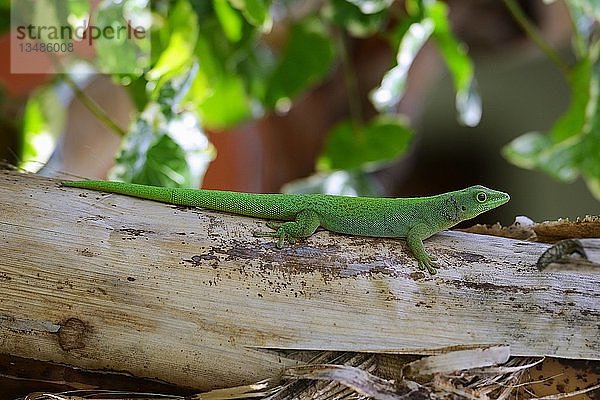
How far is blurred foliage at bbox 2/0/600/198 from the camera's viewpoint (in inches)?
61.4

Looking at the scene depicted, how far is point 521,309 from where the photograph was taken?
107 centimetres

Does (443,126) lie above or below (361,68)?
above

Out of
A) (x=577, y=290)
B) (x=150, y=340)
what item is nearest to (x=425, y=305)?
(x=577, y=290)

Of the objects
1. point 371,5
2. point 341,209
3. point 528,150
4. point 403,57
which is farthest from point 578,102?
point 341,209

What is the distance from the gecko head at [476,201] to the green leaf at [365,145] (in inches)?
21.0

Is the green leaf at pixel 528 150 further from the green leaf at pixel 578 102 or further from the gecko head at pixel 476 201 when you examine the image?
the gecko head at pixel 476 201

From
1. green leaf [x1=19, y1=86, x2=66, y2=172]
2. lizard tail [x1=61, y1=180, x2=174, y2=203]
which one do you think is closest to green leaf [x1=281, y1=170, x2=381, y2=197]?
green leaf [x1=19, y1=86, x2=66, y2=172]

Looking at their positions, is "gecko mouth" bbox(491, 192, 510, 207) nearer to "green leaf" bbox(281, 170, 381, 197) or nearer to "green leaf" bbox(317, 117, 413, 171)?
"green leaf" bbox(317, 117, 413, 171)

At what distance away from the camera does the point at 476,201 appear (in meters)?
1.56

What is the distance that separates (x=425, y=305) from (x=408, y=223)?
34 cm

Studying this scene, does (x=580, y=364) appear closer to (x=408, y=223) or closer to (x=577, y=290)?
(x=577, y=290)

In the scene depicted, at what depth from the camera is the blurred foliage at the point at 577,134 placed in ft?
6.05

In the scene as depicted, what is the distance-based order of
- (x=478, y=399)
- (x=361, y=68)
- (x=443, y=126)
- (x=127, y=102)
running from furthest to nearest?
(x=443, y=126)
(x=361, y=68)
(x=127, y=102)
(x=478, y=399)

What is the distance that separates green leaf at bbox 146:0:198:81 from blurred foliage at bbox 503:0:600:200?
1.03m
